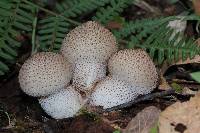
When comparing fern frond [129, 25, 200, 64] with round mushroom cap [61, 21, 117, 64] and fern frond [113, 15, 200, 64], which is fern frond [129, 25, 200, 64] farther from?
round mushroom cap [61, 21, 117, 64]

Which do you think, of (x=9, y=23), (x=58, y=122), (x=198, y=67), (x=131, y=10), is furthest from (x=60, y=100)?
(x=131, y=10)

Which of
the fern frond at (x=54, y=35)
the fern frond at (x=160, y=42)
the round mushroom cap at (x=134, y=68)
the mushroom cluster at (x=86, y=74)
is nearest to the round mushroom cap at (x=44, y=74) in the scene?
the mushroom cluster at (x=86, y=74)

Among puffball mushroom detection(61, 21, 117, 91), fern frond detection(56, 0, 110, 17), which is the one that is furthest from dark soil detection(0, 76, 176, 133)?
fern frond detection(56, 0, 110, 17)

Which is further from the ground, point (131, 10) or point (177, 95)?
point (131, 10)

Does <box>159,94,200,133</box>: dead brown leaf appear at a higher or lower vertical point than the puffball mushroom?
lower

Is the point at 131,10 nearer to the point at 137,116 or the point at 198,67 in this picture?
the point at 198,67

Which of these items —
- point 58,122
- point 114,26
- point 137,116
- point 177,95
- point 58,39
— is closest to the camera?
point 137,116
